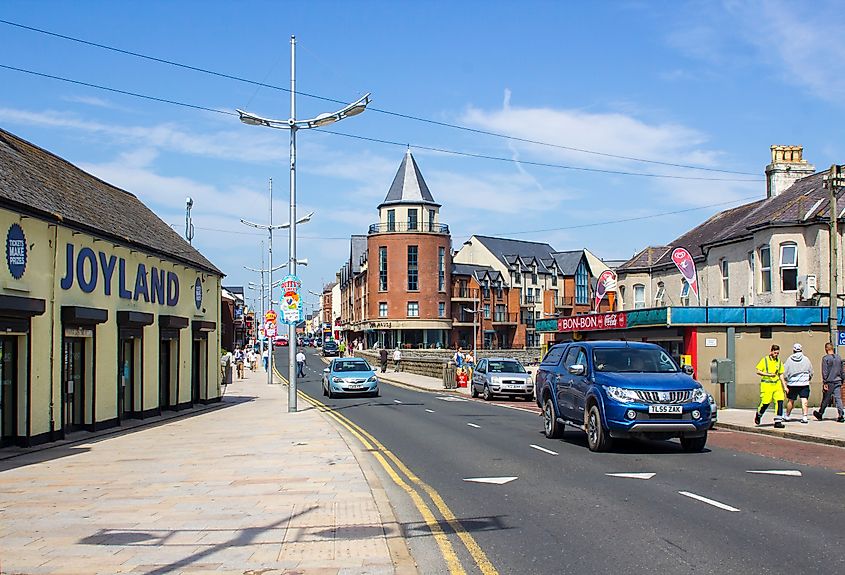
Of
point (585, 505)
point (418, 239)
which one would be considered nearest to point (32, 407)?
point (585, 505)

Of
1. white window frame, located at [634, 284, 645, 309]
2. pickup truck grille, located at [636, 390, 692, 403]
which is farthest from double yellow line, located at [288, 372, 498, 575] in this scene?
white window frame, located at [634, 284, 645, 309]

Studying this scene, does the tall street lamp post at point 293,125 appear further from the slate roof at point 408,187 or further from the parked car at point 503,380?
the slate roof at point 408,187

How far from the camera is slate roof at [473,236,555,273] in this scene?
105188 mm

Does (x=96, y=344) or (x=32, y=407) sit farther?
(x=96, y=344)

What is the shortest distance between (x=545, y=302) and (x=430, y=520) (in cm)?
9857

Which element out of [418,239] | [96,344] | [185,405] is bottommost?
[185,405]

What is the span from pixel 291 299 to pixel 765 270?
17.6 meters

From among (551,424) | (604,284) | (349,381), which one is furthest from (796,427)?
(604,284)

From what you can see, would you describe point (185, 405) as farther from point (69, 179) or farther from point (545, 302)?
point (545, 302)

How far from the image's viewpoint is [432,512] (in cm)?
967

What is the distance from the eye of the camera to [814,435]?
672 inches

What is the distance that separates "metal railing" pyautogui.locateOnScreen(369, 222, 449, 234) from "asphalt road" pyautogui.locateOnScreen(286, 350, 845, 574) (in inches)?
2840

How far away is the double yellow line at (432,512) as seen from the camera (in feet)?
24.2

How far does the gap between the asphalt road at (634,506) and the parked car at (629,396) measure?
44 centimetres
